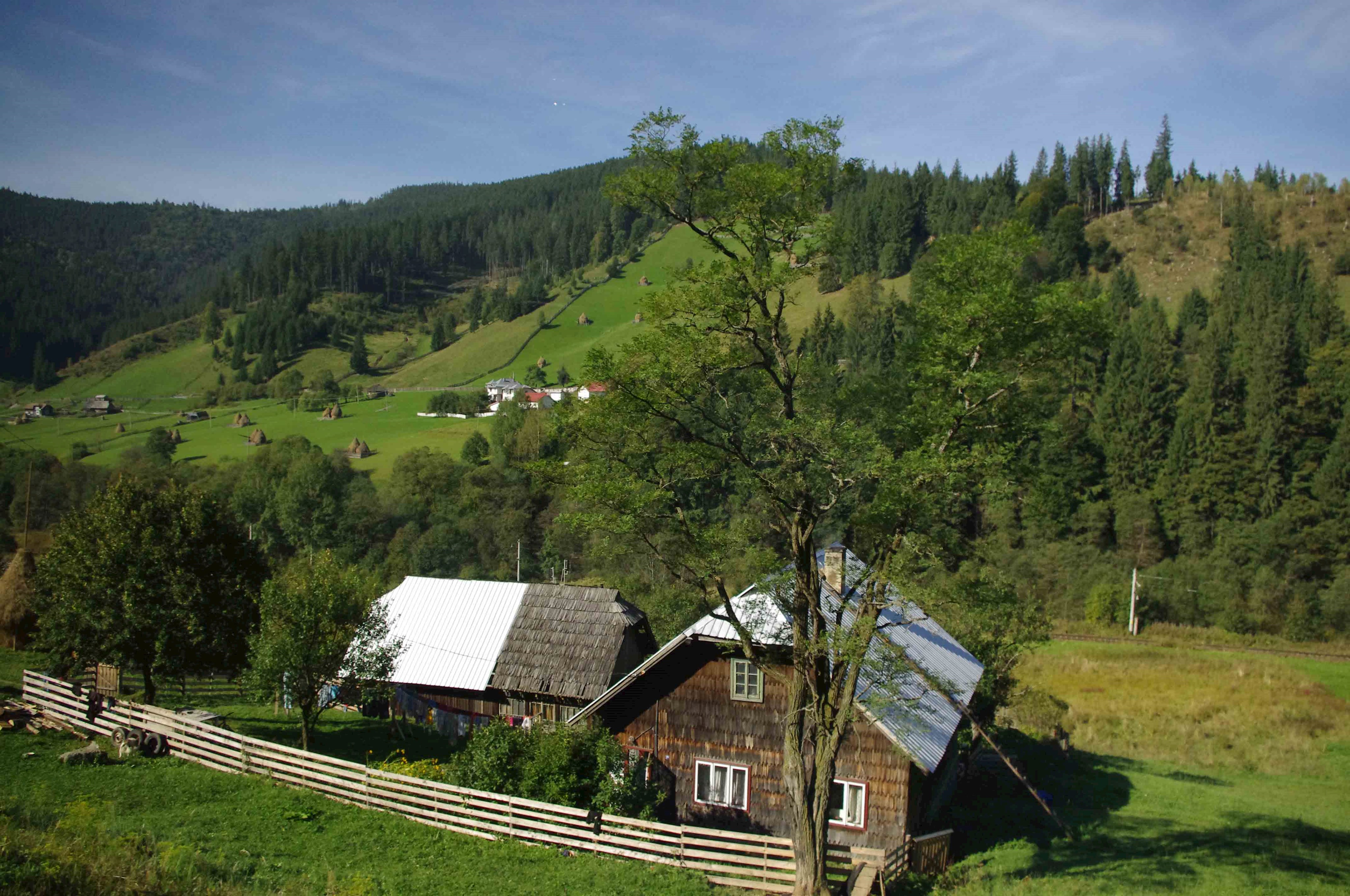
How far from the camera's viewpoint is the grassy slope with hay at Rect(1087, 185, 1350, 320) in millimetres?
118562

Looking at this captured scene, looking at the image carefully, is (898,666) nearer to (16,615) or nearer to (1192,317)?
(16,615)

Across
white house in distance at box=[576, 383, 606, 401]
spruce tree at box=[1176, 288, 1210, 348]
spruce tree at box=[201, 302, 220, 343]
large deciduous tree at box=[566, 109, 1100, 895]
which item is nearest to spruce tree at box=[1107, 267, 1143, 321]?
spruce tree at box=[1176, 288, 1210, 348]

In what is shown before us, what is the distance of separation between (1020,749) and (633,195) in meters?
24.9

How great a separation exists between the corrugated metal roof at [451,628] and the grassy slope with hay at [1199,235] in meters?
106

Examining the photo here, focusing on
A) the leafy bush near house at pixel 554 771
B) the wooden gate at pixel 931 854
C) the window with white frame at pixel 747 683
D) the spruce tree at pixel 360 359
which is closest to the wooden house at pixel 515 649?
the window with white frame at pixel 747 683

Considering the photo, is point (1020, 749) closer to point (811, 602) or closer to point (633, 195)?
point (811, 602)

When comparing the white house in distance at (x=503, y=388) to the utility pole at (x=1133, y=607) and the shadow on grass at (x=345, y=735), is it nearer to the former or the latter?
the utility pole at (x=1133, y=607)

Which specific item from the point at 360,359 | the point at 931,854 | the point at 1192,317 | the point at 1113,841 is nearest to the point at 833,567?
the point at 931,854

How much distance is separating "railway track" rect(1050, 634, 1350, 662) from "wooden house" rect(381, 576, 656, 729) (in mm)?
31599

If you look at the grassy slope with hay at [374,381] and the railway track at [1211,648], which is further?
the grassy slope with hay at [374,381]

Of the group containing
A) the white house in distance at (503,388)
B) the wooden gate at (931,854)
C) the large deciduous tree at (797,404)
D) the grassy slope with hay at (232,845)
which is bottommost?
the wooden gate at (931,854)

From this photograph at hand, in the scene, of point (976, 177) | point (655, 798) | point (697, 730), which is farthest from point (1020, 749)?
point (976, 177)

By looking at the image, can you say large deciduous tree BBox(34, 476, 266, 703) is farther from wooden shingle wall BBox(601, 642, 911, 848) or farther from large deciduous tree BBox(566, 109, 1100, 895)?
large deciduous tree BBox(566, 109, 1100, 895)

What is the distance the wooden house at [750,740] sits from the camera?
19.8 metres
